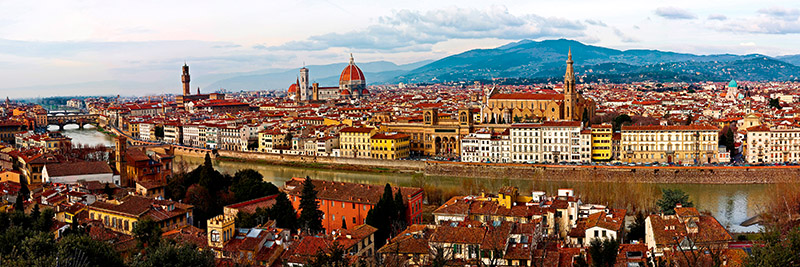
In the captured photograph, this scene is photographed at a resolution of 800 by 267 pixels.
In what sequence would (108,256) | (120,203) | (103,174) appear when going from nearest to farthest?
(108,256)
(120,203)
(103,174)

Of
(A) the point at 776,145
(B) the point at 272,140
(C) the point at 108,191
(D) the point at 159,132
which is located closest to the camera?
(C) the point at 108,191

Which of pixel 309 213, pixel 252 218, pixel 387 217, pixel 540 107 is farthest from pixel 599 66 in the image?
pixel 252 218

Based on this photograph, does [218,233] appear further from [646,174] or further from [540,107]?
[540,107]

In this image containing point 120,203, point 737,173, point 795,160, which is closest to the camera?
point 120,203

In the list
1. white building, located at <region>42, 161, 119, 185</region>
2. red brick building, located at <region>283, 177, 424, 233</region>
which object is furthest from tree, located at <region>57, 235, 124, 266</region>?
white building, located at <region>42, 161, 119, 185</region>

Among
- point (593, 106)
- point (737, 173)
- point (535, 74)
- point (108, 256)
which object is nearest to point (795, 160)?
point (737, 173)

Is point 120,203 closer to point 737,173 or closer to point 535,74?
point 737,173

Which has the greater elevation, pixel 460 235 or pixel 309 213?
pixel 460 235
